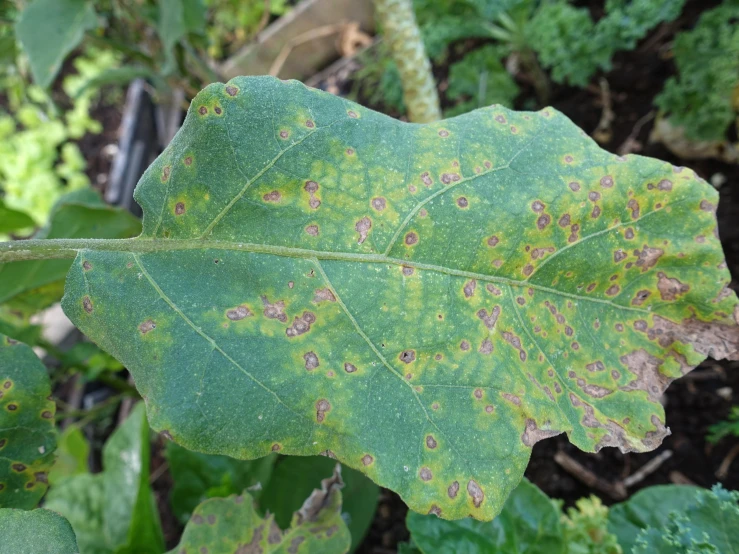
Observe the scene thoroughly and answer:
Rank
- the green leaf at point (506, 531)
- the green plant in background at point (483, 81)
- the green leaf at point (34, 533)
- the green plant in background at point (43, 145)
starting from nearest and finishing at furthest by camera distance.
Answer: the green leaf at point (34, 533)
the green leaf at point (506, 531)
the green plant in background at point (483, 81)
the green plant in background at point (43, 145)

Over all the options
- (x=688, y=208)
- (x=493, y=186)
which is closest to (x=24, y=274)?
(x=493, y=186)

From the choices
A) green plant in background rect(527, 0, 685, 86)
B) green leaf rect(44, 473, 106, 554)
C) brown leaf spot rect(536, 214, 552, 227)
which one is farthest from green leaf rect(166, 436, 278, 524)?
green plant in background rect(527, 0, 685, 86)

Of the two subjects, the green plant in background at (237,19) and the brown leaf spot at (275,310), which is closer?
the brown leaf spot at (275,310)

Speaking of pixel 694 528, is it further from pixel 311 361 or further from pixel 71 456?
pixel 71 456

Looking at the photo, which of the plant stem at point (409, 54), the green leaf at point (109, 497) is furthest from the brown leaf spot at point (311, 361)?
the plant stem at point (409, 54)

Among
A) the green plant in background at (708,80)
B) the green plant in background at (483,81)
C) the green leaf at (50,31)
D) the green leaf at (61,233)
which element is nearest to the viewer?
the green leaf at (61,233)

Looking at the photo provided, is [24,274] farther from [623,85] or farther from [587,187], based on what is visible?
[623,85]

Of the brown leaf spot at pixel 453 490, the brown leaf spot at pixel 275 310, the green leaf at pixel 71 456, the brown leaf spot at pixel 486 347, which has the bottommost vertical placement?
the green leaf at pixel 71 456

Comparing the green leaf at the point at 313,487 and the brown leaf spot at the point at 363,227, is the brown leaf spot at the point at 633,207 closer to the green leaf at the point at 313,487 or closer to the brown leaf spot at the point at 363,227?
the brown leaf spot at the point at 363,227
